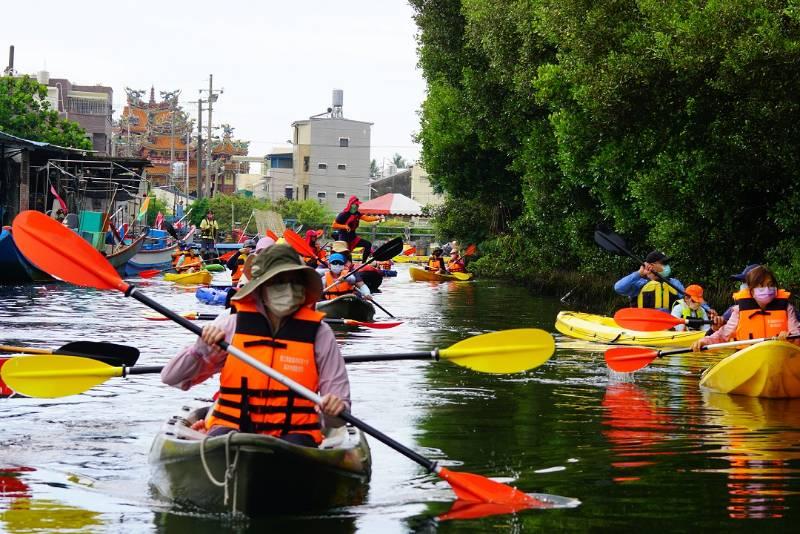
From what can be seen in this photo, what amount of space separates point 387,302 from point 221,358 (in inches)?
763

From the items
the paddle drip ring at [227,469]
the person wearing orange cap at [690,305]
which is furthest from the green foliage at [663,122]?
the paddle drip ring at [227,469]

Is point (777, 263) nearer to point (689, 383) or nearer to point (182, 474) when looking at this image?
point (689, 383)

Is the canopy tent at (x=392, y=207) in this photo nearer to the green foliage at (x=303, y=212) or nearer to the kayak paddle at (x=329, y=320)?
the green foliage at (x=303, y=212)

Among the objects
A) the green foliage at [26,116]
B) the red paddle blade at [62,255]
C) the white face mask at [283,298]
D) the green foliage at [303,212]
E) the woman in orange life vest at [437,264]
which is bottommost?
the woman in orange life vest at [437,264]

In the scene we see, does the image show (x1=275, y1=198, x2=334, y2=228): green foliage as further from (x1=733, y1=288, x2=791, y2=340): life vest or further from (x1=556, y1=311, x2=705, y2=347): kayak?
(x1=733, y1=288, x2=791, y2=340): life vest

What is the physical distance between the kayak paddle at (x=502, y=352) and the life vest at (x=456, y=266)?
28752 mm

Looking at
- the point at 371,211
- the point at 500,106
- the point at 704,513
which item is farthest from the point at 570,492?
the point at 371,211

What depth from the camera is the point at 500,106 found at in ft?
104

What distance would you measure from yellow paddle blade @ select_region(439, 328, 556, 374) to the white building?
8008 centimetres

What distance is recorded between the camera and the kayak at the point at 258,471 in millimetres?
6172

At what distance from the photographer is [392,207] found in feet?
191

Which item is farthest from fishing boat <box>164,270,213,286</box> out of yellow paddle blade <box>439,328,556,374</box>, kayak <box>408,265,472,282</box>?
yellow paddle blade <box>439,328,556,374</box>

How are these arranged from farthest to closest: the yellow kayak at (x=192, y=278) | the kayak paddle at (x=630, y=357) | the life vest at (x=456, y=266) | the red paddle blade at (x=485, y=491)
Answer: the life vest at (x=456, y=266)
the yellow kayak at (x=192, y=278)
the kayak paddle at (x=630, y=357)
the red paddle blade at (x=485, y=491)

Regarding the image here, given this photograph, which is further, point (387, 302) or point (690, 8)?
point (387, 302)
